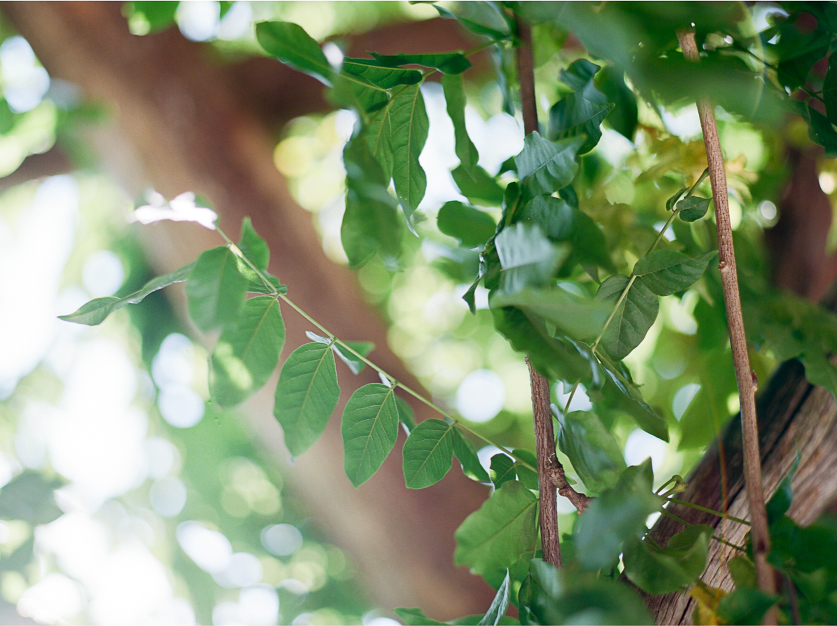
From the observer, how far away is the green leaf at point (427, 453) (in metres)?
0.34

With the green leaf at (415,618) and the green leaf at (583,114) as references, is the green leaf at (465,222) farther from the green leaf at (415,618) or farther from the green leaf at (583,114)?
the green leaf at (415,618)

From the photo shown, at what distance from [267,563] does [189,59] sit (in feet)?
4.25

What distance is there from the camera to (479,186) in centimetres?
45

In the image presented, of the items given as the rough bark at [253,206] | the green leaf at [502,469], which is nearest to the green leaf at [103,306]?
the green leaf at [502,469]

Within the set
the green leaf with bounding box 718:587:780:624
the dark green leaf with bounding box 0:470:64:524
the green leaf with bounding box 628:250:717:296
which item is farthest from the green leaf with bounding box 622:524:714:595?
the dark green leaf with bounding box 0:470:64:524

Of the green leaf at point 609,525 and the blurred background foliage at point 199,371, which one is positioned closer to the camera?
the green leaf at point 609,525

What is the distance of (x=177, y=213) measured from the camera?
310mm

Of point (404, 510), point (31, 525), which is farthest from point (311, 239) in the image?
point (31, 525)

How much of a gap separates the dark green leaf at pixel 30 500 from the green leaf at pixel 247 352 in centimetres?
90

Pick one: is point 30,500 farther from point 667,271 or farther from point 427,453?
point 667,271

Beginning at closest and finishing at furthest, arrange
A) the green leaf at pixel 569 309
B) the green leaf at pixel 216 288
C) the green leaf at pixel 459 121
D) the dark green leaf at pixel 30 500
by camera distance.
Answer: the green leaf at pixel 569 309 → the green leaf at pixel 216 288 → the green leaf at pixel 459 121 → the dark green leaf at pixel 30 500

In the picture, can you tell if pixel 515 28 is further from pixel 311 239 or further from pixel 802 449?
pixel 311 239

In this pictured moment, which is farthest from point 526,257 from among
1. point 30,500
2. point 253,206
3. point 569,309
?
point 30,500

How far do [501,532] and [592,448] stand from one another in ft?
0.32
